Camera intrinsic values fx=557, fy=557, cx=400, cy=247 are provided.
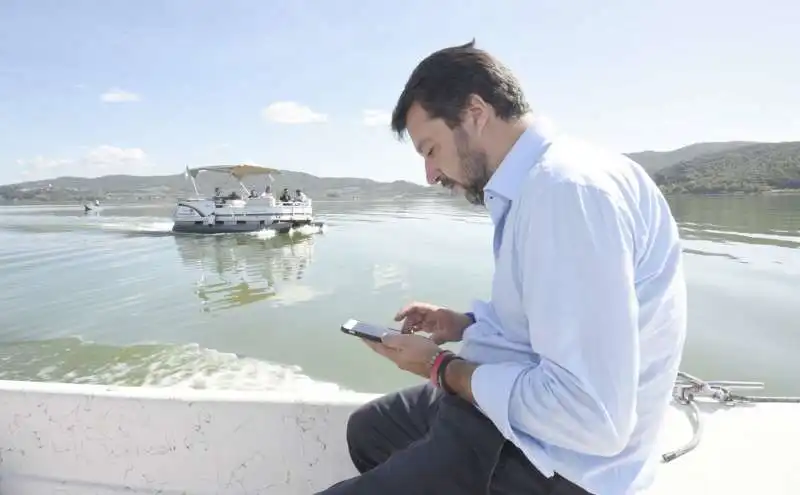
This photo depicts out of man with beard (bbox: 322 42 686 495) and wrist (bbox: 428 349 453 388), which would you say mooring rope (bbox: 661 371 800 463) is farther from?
wrist (bbox: 428 349 453 388)

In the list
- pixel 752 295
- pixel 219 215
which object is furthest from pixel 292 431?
pixel 219 215

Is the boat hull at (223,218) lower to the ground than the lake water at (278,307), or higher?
higher

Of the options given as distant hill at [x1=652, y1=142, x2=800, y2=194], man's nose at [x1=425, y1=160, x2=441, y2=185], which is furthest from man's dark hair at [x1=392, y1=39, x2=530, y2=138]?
distant hill at [x1=652, y1=142, x2=800, y2=194]

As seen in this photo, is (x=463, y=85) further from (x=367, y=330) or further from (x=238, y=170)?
(x=238, y=170)

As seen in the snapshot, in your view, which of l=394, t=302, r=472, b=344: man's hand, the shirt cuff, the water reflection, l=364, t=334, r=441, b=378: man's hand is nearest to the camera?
the shirt cuff

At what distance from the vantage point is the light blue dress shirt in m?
0.93

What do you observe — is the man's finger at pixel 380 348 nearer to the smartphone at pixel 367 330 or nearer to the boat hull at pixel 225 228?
the smartphone at pixel 367 330

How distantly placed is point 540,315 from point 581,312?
0.24ft

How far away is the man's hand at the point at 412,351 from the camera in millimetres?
1287

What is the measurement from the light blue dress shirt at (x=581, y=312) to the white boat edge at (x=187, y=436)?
99 cm

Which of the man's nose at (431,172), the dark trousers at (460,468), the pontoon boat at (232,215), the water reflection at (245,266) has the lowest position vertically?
the water reflection at (245,266)

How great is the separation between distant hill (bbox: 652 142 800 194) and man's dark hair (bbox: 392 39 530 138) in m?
60.8

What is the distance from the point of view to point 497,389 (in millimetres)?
1056

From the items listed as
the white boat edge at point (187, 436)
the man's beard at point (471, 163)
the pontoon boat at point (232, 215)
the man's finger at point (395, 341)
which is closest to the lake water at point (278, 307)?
the white boat edge at point (187, 436)
